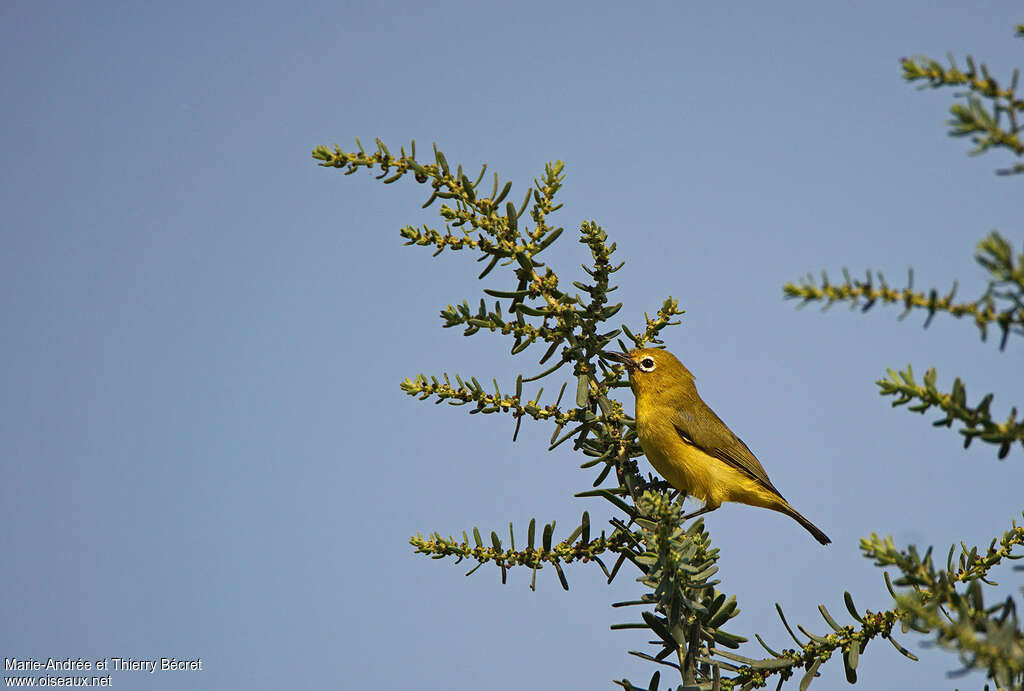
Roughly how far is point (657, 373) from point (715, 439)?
2.60 ft

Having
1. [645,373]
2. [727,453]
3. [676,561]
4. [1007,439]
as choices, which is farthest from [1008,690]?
[727,453]

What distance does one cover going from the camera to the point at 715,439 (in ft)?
23.3

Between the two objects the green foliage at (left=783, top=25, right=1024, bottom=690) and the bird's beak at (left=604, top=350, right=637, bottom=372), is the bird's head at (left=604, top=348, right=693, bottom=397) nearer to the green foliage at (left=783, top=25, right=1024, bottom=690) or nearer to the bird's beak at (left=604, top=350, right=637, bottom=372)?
the bird's beak at (left=604, top=350, right=637, bottom=372)

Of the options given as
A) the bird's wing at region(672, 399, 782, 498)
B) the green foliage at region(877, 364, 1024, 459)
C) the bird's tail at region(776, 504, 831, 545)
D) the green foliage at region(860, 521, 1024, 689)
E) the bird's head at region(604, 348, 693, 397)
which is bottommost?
the green foliage at region(860, 521, 1024, 689)

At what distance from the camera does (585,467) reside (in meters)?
4.09

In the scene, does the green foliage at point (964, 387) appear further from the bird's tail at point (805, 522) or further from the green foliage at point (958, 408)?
the bird's tail at point (805, 522)

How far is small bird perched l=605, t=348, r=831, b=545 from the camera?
239 inches

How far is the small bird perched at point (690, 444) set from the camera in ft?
19.9

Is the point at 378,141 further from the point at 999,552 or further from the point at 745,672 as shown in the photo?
the point at 999,552

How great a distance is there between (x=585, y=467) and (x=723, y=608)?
0.91 m

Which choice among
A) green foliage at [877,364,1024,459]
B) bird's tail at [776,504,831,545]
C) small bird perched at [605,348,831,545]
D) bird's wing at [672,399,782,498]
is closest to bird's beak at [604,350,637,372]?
small bird perched at [605,348,831,545]

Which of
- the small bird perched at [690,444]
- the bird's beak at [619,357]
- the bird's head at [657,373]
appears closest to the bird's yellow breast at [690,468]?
the small bird perched at [690,444]

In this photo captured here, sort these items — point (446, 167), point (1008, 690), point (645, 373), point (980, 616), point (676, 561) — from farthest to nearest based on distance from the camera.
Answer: point (645, 373) < point (446, 167) < point (676, 561) < point (980, 616) < point (1008, 690)

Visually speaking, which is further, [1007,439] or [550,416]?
[550,416]
